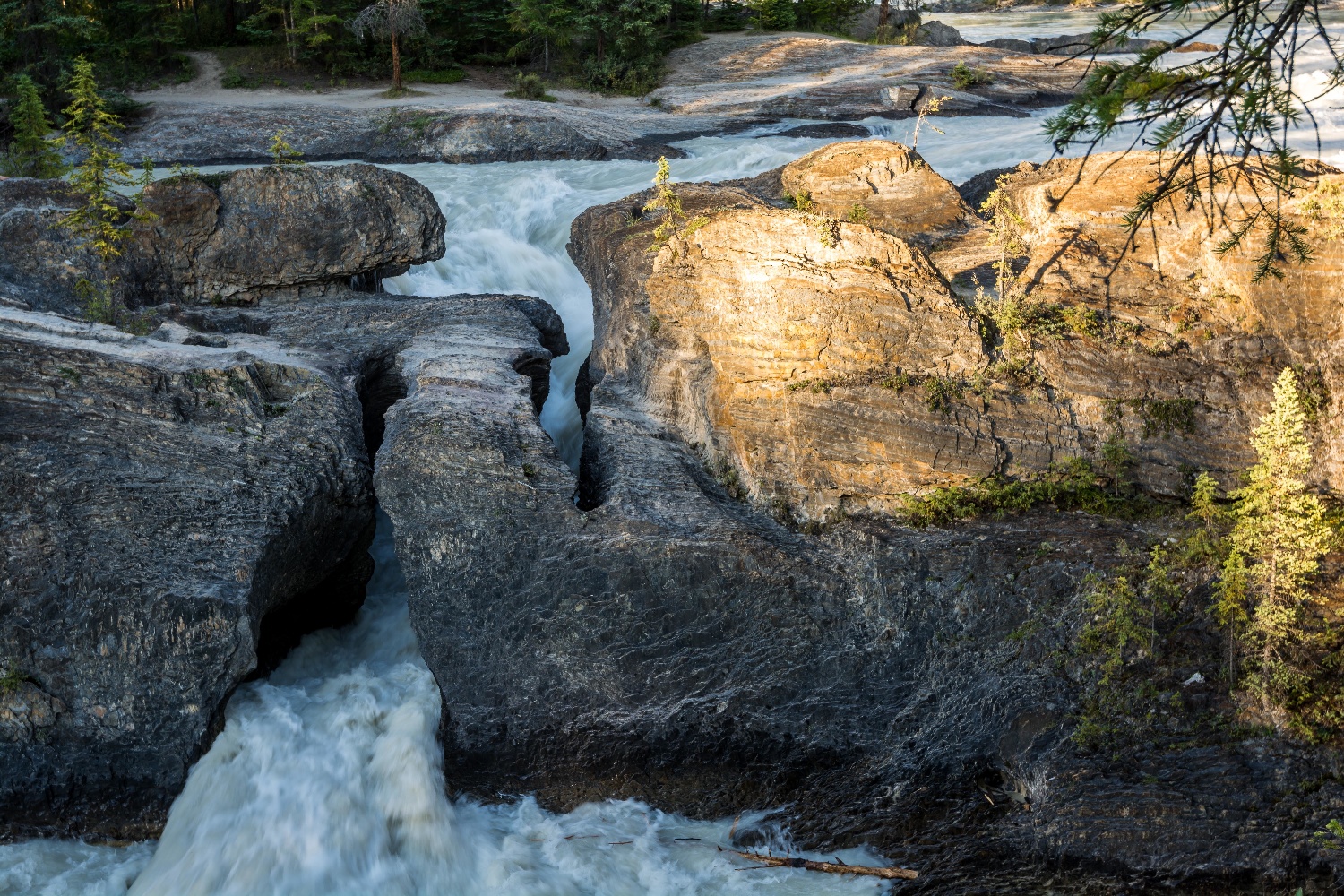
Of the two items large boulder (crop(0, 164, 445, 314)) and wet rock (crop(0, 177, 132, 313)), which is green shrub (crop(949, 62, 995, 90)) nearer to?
large boulder (crop(0, 164, 445, 314))

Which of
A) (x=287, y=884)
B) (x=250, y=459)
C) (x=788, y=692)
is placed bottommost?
(x=287, y=884)

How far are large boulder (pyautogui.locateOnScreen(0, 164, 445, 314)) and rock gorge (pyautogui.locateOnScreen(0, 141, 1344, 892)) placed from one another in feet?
6.91

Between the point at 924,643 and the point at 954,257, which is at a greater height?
the point at 954,257

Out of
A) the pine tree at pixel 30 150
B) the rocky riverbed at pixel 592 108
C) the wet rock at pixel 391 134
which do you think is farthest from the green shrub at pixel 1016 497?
the wet rock at pixel 391 134

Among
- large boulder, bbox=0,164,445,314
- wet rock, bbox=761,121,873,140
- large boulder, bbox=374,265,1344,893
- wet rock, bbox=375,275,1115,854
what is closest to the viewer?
large boulder, bbox=374,265,1344,893

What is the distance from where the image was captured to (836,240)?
8.48m

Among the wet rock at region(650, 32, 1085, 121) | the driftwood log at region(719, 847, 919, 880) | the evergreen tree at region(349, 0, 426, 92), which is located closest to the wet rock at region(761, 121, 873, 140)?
the wet rock at region(650, 32, 1085, 121)

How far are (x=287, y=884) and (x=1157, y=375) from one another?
7218 mm

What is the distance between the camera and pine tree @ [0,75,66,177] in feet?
52.7

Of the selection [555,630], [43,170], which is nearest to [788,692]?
[555,630]

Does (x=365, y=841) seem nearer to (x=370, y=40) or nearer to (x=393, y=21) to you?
(x=393, y=21)

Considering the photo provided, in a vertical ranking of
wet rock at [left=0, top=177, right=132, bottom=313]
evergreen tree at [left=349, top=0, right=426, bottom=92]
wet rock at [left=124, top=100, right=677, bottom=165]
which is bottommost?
wet rock at [left=124, top=100, right=677, bottom=165]

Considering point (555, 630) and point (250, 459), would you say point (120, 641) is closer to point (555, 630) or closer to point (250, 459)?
point (250, 459)

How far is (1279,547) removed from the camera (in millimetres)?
6605
